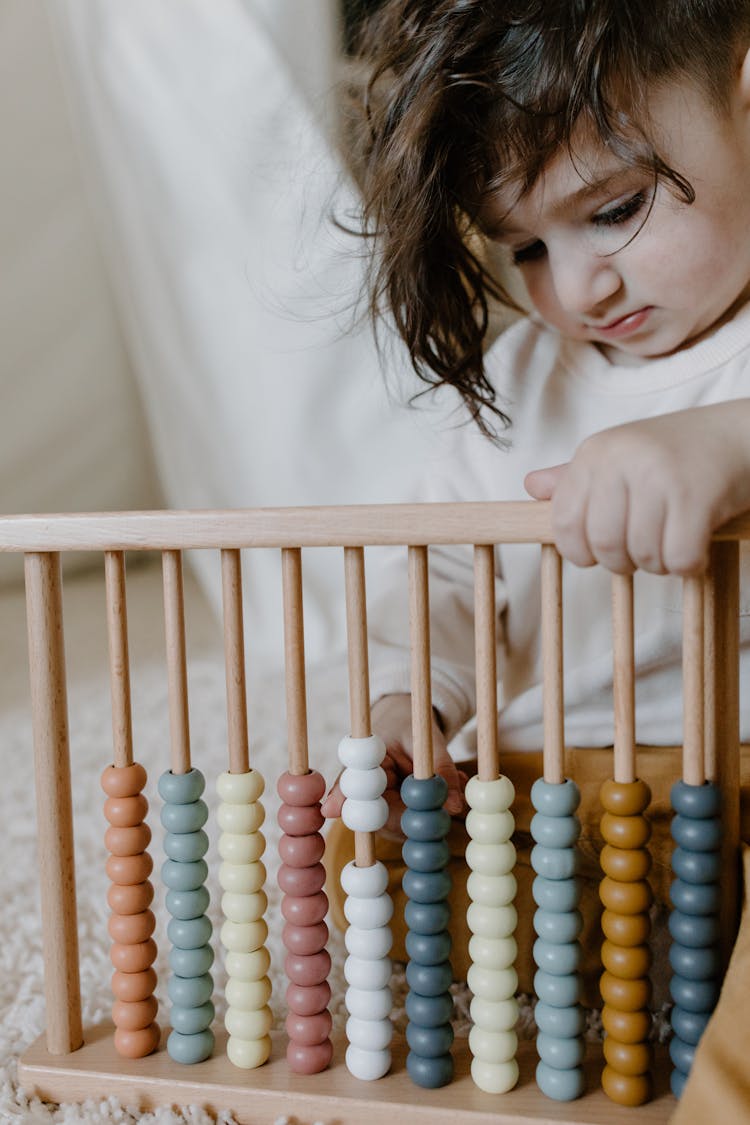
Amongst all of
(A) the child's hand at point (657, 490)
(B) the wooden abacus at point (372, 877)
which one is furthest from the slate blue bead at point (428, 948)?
(A) the child's hand at point (657, 490)

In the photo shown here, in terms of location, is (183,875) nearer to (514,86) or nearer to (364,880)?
(364,880)

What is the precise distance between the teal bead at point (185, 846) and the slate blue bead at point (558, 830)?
0.17 meters

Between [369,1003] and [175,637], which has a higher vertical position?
[175,637]

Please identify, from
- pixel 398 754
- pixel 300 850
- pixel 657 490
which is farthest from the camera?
pixel 398 754

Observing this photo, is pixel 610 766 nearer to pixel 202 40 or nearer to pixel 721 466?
pixel 721 466

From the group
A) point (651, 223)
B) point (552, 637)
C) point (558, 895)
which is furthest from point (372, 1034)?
point (651, 223)

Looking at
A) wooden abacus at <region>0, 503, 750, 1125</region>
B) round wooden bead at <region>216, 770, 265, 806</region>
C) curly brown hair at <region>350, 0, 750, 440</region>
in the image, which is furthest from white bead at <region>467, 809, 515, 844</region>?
curly brown hair at <region>350, 0, 750, 440</region>

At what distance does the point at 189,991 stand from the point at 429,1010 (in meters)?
0.12

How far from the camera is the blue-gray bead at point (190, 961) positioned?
22.6 inches

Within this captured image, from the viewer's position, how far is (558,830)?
52cm

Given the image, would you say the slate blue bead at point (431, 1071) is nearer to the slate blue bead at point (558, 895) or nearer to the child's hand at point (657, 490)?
the slate blue bead at point (558, 895)

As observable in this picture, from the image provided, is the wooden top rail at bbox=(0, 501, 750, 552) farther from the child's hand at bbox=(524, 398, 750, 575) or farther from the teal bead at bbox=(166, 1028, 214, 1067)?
the teal bead at bbox=(166, 1028, 214, 1067)

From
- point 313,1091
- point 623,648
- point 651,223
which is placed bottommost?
point 313,1091

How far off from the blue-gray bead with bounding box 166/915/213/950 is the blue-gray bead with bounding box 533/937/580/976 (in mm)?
169
